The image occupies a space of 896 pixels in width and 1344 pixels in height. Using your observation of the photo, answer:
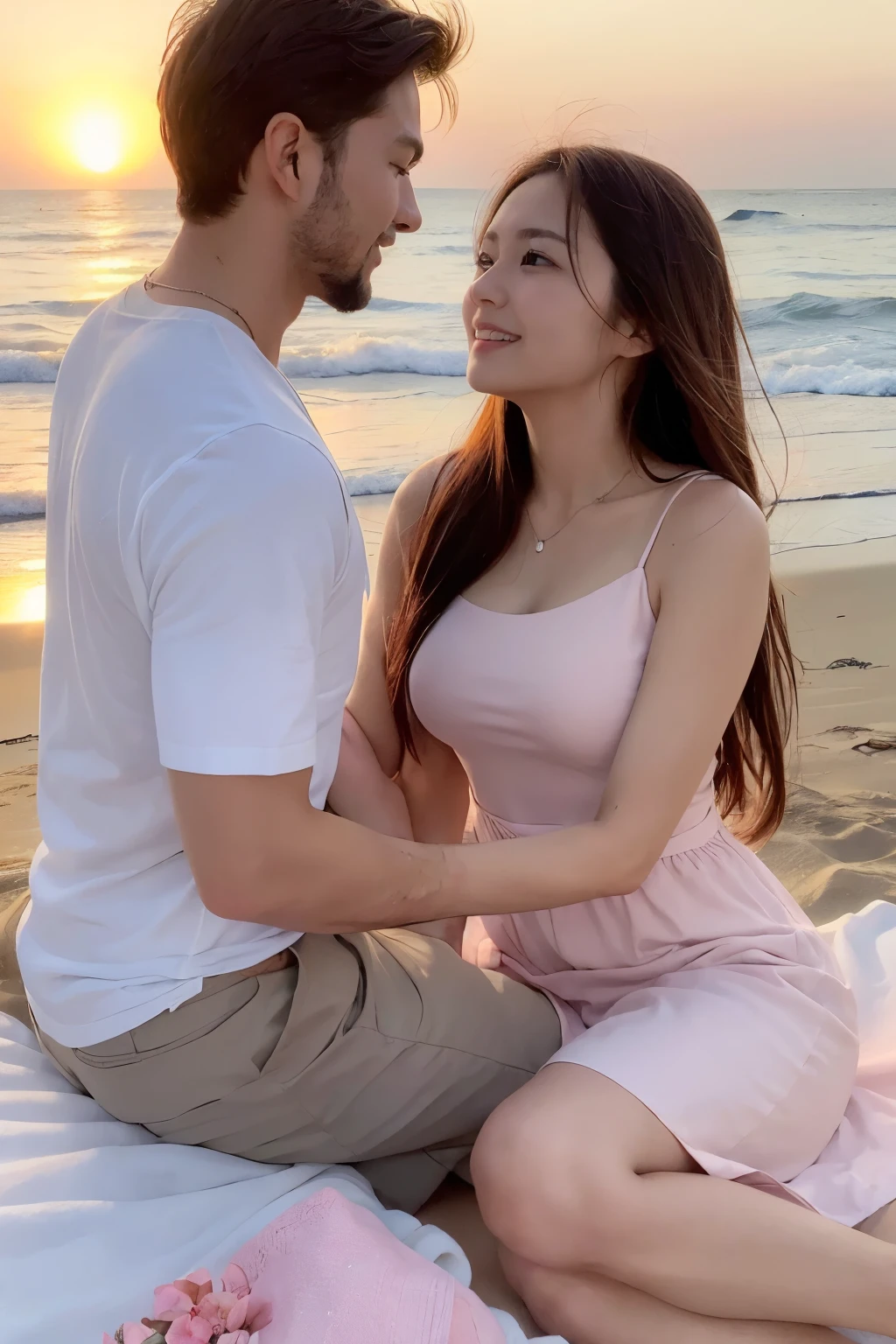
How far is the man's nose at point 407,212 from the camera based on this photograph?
5.77 feet

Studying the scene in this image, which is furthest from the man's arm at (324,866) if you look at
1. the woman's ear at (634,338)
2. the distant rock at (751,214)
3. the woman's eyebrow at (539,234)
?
the distant rock at (751,214)

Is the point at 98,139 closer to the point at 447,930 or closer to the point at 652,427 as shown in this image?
the point at 652,427

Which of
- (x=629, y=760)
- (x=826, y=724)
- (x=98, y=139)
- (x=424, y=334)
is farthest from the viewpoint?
(x=98, y=139)

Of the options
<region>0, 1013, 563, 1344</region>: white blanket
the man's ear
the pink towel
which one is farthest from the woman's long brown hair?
the pink towel

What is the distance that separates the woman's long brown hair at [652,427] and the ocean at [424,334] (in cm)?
519

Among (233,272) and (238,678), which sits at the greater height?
(233,272)

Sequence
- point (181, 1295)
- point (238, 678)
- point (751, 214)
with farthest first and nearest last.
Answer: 1. point (751, 214)
2. point (181, 1295)
3. point (238, 678)

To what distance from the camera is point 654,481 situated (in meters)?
2.29

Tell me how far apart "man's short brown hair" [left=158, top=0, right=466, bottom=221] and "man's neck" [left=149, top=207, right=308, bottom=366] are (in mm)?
33

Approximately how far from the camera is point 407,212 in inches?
70.1

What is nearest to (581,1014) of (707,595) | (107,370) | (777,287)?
(707,595)

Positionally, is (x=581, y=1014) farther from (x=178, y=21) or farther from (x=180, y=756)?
(x=178, y=21)

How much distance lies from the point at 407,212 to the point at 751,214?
57.7ft

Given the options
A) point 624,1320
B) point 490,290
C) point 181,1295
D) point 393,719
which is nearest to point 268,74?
point 490,290
